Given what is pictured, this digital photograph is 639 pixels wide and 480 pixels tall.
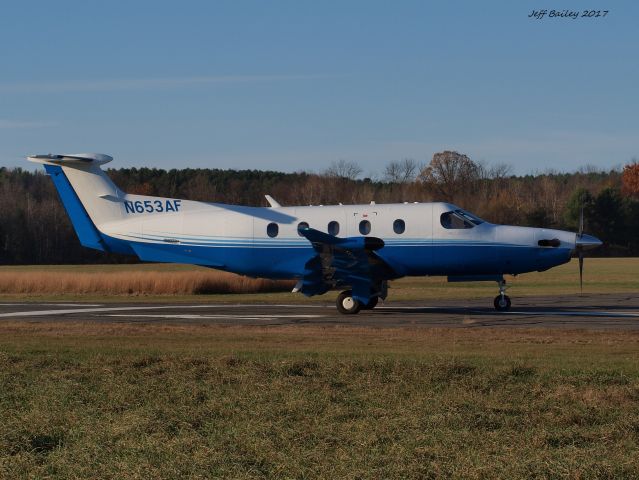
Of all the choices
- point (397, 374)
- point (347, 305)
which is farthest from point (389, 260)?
→ point (397, 374)

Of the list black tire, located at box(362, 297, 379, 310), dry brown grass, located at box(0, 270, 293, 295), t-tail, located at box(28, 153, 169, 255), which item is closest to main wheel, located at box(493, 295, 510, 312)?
black tire, located at box(362, 297, 379, 310)

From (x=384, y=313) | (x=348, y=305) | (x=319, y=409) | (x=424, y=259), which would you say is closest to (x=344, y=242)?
(x=348, y=305)

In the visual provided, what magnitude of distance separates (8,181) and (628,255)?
9732cm

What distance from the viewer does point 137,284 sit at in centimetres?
4109

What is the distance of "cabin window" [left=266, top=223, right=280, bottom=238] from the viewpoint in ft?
90.9

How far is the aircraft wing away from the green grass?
8070mm

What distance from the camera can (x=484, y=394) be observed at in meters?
11.3

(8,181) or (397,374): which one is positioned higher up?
(8,181)

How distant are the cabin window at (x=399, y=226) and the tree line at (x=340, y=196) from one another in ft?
152

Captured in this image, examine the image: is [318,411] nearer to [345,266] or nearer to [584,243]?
[345,266]

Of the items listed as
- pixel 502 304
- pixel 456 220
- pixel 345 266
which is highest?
pixel 456 220

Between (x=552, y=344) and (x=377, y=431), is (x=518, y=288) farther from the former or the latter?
(x=377, y=431)

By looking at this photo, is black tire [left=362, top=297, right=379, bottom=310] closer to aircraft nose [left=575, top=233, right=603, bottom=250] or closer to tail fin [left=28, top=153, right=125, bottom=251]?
aircraft nose [left=575, top=233, right=603, bottom=250]

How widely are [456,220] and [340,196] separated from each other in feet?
235
